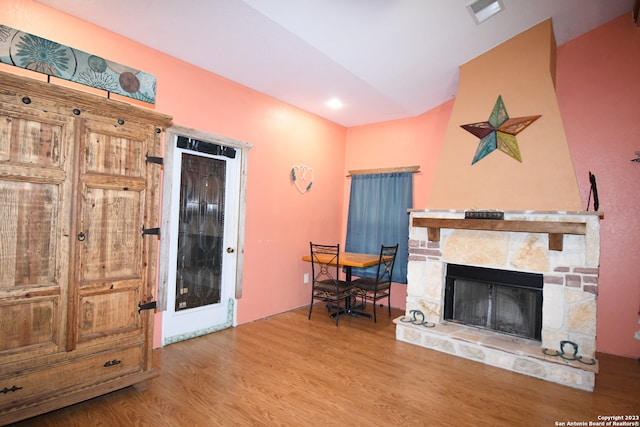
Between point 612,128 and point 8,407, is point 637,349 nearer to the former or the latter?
point 612,128

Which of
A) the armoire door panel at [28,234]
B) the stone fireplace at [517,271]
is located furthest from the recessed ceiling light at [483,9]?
the armoire door panel at [28,234]

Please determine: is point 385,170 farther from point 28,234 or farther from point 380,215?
point 28,234

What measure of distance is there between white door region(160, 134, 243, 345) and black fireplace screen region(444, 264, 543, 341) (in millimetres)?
2414

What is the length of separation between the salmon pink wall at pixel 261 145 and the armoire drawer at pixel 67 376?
82 cm

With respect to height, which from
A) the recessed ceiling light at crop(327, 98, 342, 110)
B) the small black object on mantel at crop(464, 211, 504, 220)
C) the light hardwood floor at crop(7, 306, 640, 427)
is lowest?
the light hardwood floor at crop(7, 306, 640, 427)

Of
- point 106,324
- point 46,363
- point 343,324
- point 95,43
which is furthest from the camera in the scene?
point 343,324

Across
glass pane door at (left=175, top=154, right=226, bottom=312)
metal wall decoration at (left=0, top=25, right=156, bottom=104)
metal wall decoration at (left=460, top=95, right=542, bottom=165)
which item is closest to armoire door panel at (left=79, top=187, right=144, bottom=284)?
metal wall decoration at (left=0, top=25, right=156, bottom=104)

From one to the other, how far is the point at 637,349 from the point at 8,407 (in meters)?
A: 4.94

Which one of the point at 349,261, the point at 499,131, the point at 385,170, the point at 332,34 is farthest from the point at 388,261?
the point at 332,34

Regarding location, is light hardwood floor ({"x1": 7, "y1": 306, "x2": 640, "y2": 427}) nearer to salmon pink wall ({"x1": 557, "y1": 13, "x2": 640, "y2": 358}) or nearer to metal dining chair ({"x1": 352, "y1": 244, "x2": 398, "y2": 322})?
salmon pink wall ({"x1": 557, "y1": 13, "x2": 640, "y2": 358})

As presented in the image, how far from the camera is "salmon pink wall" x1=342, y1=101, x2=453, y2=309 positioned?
4.53 metres

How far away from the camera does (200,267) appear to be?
350cm

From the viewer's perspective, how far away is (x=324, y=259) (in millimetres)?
4285

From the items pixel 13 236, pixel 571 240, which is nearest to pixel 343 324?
pixel 571 240
